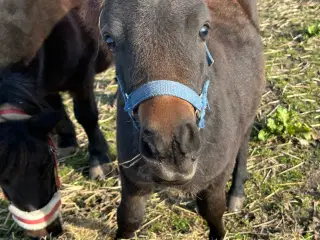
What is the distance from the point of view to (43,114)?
8.86ft

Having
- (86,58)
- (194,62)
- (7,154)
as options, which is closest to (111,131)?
(86,58)

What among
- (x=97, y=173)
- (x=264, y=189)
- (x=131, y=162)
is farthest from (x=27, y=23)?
(x=264, y=189)

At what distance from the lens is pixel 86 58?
366 cm

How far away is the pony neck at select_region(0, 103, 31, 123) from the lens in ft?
8.80

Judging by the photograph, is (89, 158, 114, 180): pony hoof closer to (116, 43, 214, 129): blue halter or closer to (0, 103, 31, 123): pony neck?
(0, 103, 31, 123): pony neck

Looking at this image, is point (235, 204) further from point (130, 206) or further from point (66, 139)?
point (66, 139)

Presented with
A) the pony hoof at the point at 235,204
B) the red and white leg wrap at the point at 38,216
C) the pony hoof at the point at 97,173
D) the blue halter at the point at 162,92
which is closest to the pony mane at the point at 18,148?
the red and white leg wrap at the point at 38,216

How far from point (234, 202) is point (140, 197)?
3.24ft

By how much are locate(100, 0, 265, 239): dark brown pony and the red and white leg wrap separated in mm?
470

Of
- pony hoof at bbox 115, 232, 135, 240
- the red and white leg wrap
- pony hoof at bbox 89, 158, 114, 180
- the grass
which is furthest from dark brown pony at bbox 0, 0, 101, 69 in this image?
pony hoof at bbox 115, 232, 135, 240

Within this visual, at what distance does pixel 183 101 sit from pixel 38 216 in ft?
5.06

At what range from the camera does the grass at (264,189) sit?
3.19m

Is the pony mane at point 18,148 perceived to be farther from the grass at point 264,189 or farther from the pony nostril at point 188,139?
the pony nostril at point 188,139

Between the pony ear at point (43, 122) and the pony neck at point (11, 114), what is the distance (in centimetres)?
8
